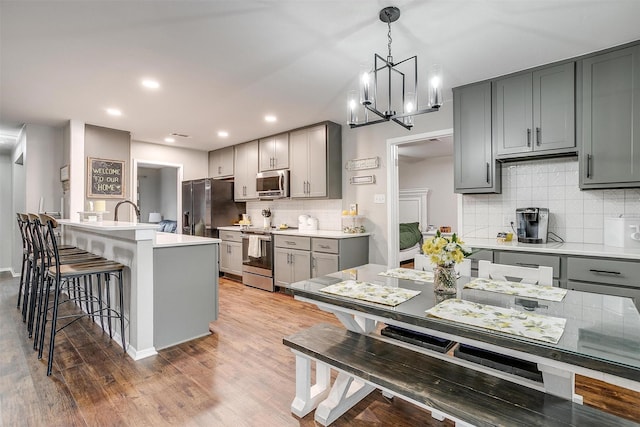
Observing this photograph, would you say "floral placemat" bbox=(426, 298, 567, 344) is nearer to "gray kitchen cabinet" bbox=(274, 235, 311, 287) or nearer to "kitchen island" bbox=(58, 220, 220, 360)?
"kitchen island" bbox=(58, 220, 220, 360)

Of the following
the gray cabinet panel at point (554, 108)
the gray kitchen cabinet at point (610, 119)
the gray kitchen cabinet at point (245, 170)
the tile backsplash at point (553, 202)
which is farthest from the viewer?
the gray kitchen cabinet at point (245, 170)

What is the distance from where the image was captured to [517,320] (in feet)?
4.11

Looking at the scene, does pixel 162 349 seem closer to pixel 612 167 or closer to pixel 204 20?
pixel 204 20

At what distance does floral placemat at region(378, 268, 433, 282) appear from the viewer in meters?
1.97

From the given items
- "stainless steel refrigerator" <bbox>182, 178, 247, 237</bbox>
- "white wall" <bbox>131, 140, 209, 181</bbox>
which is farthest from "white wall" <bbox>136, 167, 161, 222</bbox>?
"stainless steel refrigerator" <bbox>182, 178, 247, 237</bbox>

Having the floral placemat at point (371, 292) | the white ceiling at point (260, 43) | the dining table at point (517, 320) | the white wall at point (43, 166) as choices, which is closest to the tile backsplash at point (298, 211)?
the white ceiling at point (260, 43)

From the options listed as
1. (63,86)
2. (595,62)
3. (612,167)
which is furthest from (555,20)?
(63,86)

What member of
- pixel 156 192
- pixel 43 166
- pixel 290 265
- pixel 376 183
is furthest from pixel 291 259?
pixel 156 192

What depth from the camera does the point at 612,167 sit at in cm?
248

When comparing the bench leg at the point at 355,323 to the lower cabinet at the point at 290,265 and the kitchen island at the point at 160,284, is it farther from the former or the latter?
the lower cabinet at the point at 290,265

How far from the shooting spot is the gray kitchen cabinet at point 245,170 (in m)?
5.48

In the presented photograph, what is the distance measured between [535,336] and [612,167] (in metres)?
2.21

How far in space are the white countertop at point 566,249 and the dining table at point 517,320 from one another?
3.10 feet

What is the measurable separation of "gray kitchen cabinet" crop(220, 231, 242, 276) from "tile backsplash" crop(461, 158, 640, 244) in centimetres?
341
